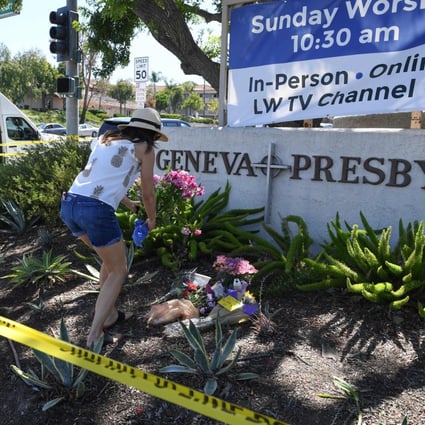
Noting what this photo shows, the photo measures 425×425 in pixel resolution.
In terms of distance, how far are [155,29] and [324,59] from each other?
11.3 feet

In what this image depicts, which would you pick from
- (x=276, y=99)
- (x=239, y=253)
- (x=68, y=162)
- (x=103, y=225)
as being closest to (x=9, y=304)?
(x=103, y=225)

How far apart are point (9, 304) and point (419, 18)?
15.8 ft

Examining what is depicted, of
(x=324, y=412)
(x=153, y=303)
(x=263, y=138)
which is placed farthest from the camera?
(x=263, y=138)

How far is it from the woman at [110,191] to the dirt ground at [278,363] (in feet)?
1.61

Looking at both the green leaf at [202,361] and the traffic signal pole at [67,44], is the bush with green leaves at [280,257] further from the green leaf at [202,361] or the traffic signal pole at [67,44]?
the traffic signal pole at [67,44]

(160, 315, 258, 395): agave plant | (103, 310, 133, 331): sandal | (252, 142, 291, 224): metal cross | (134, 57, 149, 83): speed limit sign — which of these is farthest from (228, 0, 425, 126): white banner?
(134, 57, 149, 83): speed limit sign

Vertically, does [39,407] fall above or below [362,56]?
below

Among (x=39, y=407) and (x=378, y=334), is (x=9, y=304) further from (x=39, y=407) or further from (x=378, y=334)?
(x=378, y=334)

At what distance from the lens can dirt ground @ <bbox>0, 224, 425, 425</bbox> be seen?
8.65ft

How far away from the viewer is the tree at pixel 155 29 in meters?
6.98

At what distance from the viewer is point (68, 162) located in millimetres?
6551

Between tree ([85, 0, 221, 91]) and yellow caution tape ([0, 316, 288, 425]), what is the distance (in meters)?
5.29

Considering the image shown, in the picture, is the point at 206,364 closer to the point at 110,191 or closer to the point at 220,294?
the point at 220,294

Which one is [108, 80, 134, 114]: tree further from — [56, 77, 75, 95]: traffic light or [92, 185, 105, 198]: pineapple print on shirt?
[92, 185, 105, 198]: pineapple print on shirt
